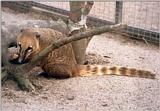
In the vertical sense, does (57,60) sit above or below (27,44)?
below

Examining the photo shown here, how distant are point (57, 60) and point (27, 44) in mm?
438

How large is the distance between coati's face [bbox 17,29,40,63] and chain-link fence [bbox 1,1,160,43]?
2025 mm

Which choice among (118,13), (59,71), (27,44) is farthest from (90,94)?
(118,13)

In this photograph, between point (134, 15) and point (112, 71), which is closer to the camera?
point (112, 71)

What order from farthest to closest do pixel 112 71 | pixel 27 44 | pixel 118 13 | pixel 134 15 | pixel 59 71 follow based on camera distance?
pixel 134 15 → pixel 118 13 → pixel 112 71 → pixel 59 71 → pixel 27 44

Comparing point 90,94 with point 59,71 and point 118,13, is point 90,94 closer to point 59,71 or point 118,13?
point 59,71

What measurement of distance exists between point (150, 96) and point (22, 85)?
3.51 ft

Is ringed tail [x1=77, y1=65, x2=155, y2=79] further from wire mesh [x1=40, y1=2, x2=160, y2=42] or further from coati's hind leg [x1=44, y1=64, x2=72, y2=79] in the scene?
wire mesh [x1=40, y1=2, x2=160, y2=42]

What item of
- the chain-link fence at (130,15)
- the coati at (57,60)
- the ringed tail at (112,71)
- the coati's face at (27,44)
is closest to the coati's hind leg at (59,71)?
the coati at (57,60)

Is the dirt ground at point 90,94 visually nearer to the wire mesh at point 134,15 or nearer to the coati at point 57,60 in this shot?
the coati at point 57,60

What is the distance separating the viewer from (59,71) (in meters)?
4.04

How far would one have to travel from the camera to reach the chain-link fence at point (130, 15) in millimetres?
5594

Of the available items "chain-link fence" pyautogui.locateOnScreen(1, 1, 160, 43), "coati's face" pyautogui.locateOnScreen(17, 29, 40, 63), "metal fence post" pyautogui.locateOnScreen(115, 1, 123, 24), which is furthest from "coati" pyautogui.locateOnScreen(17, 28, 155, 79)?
"metal fence post" pyautogui.locateOnScreen(115, 1, 123, 24)

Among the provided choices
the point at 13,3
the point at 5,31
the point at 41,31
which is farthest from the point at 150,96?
the point at 13,3
